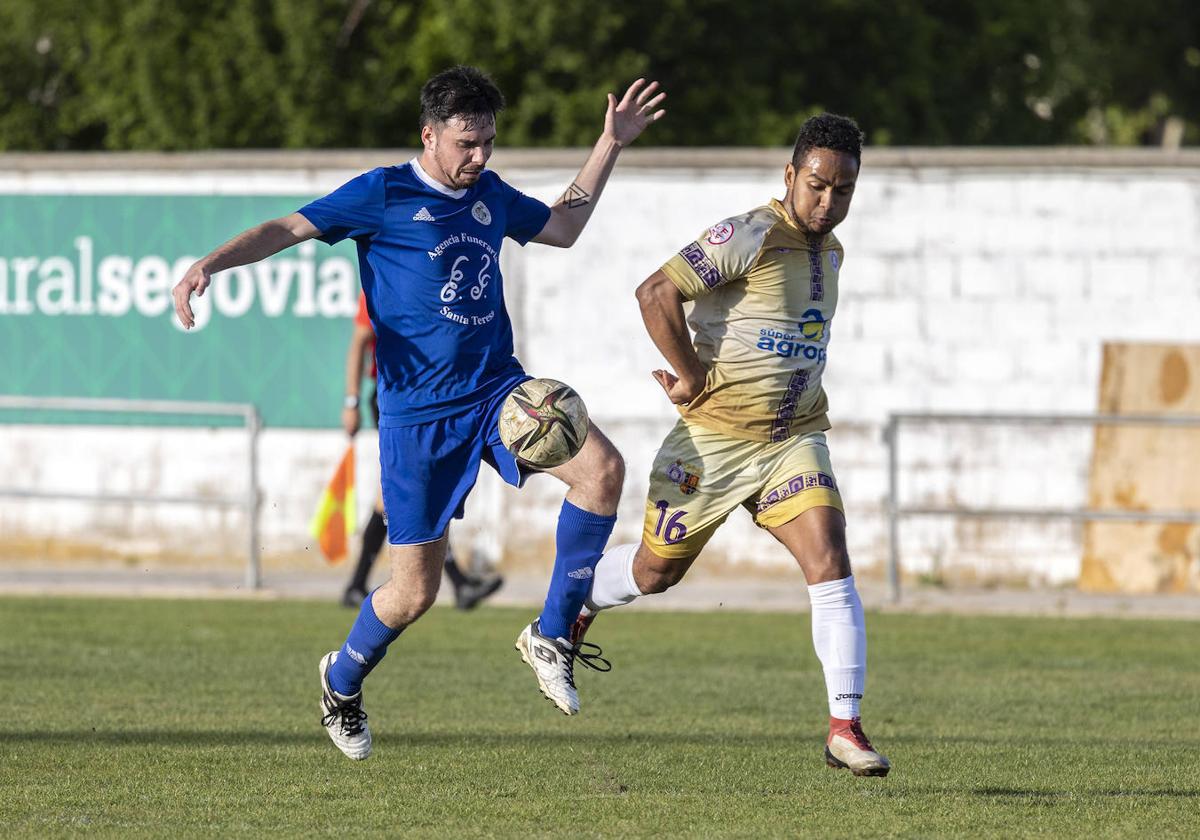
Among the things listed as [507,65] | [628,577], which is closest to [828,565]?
[628,577]

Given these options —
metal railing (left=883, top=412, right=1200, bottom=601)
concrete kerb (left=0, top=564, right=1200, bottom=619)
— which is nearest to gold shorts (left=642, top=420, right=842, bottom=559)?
metal railing (left=883, top=412, right=1200, bottom=601)

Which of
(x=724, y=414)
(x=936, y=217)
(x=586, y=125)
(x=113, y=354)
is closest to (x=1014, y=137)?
(x=586, y=125)

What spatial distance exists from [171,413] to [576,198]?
9.56 meters

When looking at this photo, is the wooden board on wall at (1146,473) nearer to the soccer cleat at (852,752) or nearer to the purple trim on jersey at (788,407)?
the purple trim on jersey at (788,407)

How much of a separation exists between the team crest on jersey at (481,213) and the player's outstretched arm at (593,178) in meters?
0.35

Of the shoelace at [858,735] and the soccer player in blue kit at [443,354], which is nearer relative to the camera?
the shoelace at [858,735]

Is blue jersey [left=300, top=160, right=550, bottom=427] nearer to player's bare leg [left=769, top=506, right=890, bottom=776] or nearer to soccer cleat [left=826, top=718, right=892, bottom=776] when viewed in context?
player's bare leg [left=769, top=506, right=890, bottom=776]

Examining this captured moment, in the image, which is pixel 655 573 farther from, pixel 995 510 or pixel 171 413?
pixel 171 413

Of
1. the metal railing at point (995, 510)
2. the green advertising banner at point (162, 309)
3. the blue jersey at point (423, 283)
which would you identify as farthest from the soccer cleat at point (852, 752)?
the green advertising banner at point (162, 309)

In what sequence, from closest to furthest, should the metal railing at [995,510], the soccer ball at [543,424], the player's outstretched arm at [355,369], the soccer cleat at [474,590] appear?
1. the soccer ball at [543,424]
2. the player's outstretched arm at [355,369]
3. the soccer cleat at [474,590]
4. the metal railing at [995,510]

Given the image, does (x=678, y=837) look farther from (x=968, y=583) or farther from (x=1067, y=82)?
(x=1067, y=82)

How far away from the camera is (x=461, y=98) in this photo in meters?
7.24

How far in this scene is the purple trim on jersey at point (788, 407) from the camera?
294 inches

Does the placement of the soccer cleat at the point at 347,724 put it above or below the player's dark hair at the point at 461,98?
below
